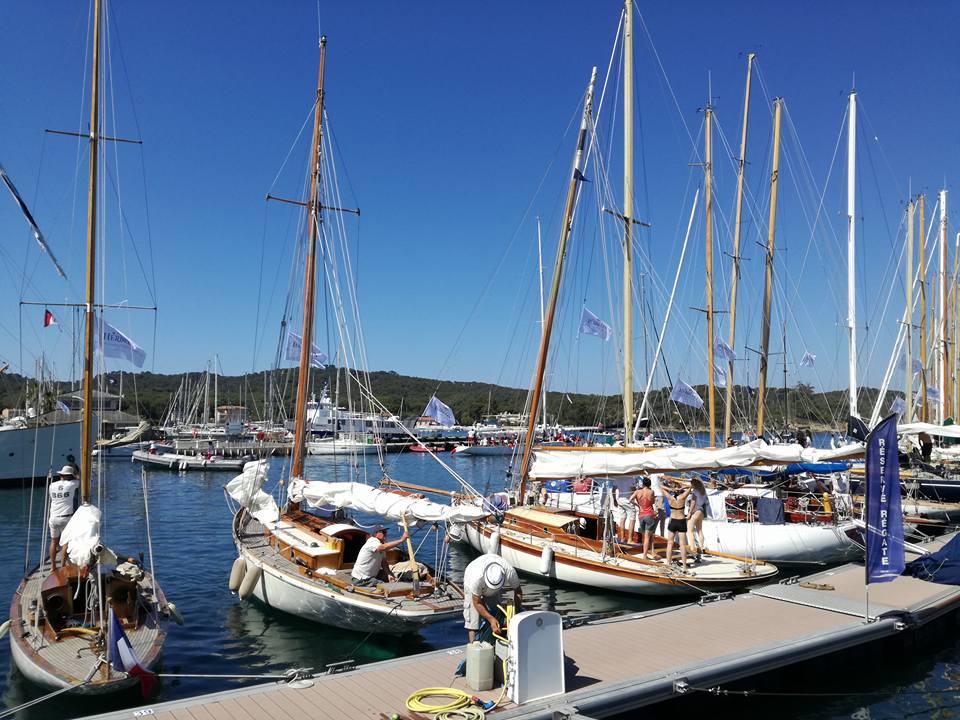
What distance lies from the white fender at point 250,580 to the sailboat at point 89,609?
8.09 feet

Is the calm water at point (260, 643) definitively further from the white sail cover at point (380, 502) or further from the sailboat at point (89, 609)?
the white sail cover at point (380, 502)

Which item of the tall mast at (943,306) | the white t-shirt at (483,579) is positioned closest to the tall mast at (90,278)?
the white t-shirt at (483,579)

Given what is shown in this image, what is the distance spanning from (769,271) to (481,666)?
1152 inches

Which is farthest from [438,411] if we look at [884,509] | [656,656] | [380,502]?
[884,509]

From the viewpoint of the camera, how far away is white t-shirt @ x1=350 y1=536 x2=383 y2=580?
1438 cm

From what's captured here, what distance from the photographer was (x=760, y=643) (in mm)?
12031

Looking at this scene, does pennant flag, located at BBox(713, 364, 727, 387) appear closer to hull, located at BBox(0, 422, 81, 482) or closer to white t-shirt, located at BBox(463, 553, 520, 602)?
white t-shirt, located at BBox(463, 553, 520, 602)

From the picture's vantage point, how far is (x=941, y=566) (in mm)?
16688

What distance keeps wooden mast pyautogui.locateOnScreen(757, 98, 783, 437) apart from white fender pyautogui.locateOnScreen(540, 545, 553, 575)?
15.5 metres

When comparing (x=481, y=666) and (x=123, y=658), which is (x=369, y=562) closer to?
(x=123, y=658)

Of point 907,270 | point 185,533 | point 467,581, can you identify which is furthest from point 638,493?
point 907,270

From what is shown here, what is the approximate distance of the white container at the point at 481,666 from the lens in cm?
949

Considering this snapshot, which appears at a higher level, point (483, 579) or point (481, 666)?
point (483, 579)

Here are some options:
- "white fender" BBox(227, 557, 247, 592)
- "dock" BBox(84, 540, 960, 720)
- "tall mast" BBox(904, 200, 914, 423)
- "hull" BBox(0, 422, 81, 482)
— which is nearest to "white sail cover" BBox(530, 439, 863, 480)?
"dock" BBox(84, 540, 960, 720)
